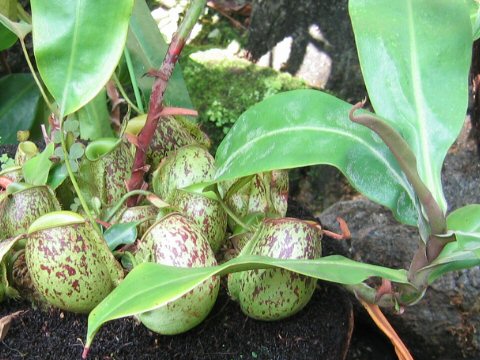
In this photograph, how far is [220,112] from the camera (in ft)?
5.11

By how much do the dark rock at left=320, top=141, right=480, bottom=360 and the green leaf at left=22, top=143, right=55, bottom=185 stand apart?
0.62m

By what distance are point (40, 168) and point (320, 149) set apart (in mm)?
361

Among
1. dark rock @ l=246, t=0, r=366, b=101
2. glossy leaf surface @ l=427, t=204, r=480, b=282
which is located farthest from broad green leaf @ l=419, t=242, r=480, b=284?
dark rock @ l=246, t=0, r=366, b=101

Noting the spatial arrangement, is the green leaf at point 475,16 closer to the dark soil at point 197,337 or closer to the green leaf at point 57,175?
the dark soil at point 197,337

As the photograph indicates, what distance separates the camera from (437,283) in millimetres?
1213

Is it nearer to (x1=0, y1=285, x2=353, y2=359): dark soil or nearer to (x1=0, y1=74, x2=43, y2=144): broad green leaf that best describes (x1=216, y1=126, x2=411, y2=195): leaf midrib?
(x1=0, y1=285, x2=353, y2=359): dark soil

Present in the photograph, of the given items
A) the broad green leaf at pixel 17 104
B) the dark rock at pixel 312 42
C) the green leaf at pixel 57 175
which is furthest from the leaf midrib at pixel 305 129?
the dark rock at pixel 312 42

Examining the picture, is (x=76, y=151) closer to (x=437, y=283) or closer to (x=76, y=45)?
(x=76, y=45)

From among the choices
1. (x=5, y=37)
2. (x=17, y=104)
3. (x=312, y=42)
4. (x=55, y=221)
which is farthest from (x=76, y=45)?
(x=312, y=42)

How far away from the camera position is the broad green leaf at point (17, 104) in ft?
4.22

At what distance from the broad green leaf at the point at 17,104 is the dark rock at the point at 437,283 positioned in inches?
28.6

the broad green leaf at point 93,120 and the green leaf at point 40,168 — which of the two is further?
the broad green leaf at point 93,120

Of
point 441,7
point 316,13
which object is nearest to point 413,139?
point 441,7

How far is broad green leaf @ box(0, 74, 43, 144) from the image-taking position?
129 centimetres
